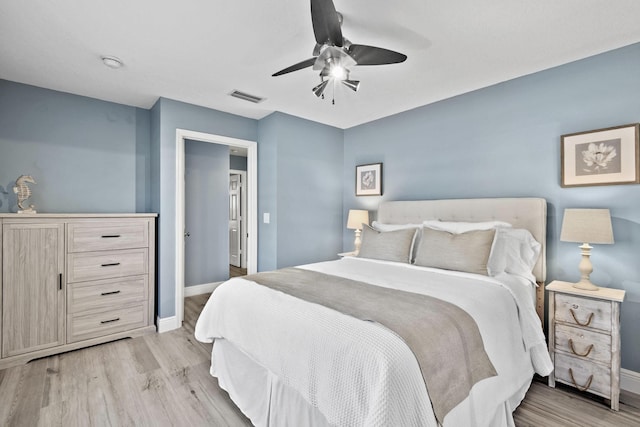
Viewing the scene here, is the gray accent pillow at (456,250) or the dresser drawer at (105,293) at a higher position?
the gray accent pillow at (456,250)

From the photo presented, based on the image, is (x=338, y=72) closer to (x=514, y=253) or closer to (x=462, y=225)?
(x=462, y=225)

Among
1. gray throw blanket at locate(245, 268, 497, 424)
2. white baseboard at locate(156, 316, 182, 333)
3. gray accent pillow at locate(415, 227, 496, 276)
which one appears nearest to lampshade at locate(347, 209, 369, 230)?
gray accent pillow at locate(415, 227, 496, 276)

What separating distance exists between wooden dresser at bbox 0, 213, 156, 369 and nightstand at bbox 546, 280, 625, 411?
12.3ft

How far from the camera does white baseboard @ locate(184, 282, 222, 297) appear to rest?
4.61 m

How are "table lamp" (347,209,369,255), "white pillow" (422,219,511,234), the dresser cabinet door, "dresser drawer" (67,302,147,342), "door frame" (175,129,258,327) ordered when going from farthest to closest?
"table lamp" (347,209,369,255), "door frame" (175,129,258,327), "dresser drawer" (67,302,147,342), "white pillow" (422,219,511,234), the dresser cabinet door

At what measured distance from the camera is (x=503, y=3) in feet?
5.98

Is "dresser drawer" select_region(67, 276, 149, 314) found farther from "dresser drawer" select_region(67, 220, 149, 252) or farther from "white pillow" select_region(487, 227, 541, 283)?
"white pillow" select_region(487, 227, 541, 283)

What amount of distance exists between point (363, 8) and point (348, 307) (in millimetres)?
1796

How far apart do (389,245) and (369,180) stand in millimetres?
1456

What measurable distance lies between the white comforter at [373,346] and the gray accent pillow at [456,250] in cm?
10

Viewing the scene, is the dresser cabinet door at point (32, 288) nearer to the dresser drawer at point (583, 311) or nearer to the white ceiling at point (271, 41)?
the white ceiling at point (271, 41)

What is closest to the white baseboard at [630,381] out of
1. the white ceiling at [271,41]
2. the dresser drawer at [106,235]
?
the white ceiling at [271,41]

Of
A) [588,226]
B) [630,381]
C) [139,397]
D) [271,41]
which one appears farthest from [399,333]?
[630,381]

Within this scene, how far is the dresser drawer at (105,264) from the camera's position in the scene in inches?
113
